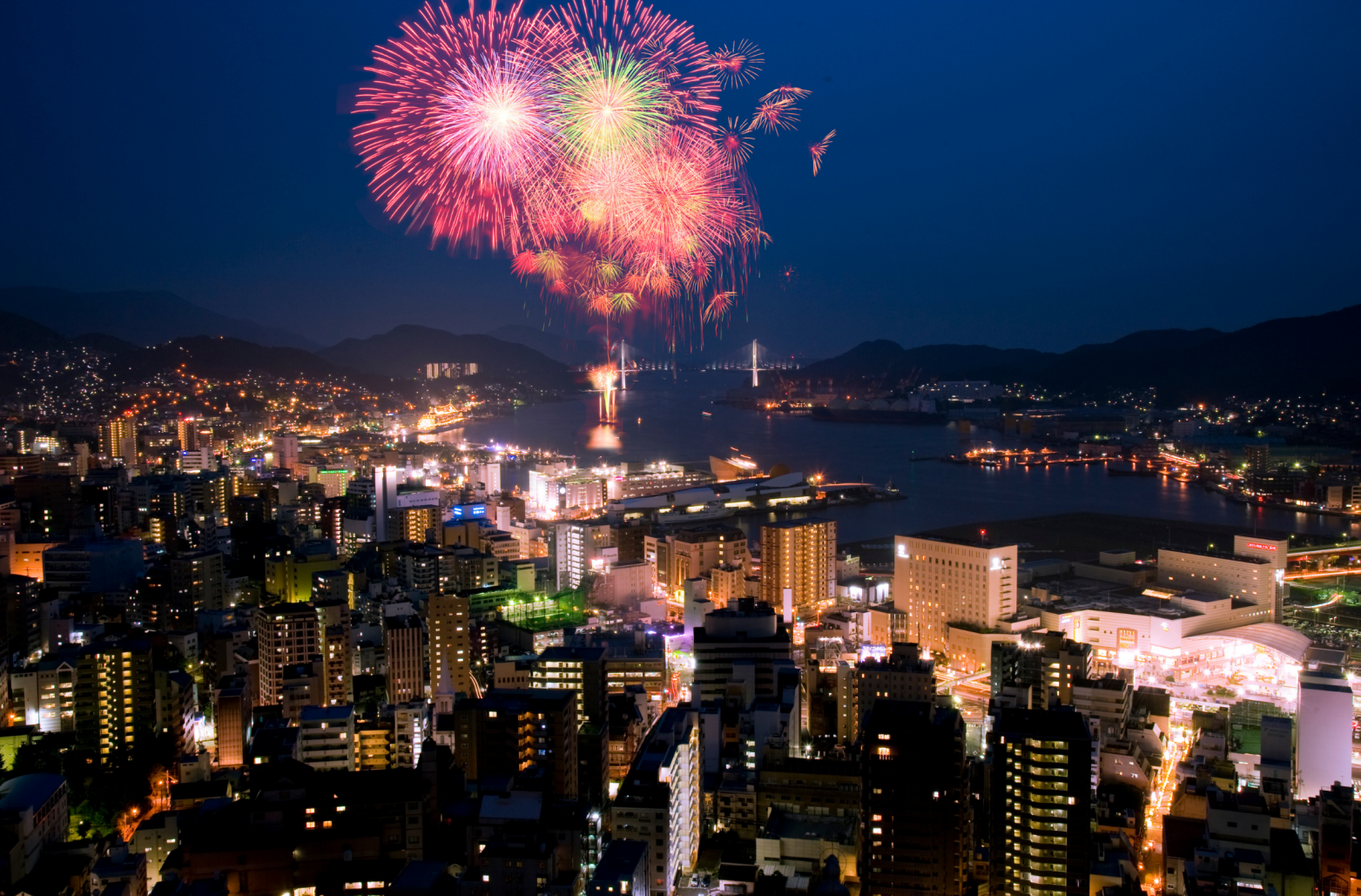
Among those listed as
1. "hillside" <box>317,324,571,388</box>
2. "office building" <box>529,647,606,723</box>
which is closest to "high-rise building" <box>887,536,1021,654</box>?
"office building" <box>529,647,606,723</box>

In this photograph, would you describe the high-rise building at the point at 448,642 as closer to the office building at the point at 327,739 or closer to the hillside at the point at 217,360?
the office building at the point at 327,739

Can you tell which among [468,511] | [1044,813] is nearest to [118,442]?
[468,511]

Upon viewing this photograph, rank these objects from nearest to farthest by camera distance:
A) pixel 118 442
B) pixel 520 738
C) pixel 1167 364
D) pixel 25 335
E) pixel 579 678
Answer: pixel 520 738 < pixel 579 678 < pixel 118 442 < pixel 25 335 < pixel 1167 364

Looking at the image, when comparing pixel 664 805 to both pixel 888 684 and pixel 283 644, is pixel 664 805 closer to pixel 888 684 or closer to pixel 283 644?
pixel 888 684

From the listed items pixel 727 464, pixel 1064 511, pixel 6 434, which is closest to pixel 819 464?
pixel 727 464

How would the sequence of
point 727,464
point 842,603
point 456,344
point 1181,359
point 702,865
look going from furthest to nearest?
point 456,344, point 1181,359, point 727,464, point 842,603, point 702,865

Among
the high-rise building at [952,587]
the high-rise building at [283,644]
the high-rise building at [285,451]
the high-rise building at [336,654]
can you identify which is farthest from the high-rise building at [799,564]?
the high-rise building at [285,451]

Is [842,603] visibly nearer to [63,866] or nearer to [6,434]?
[63,866]
